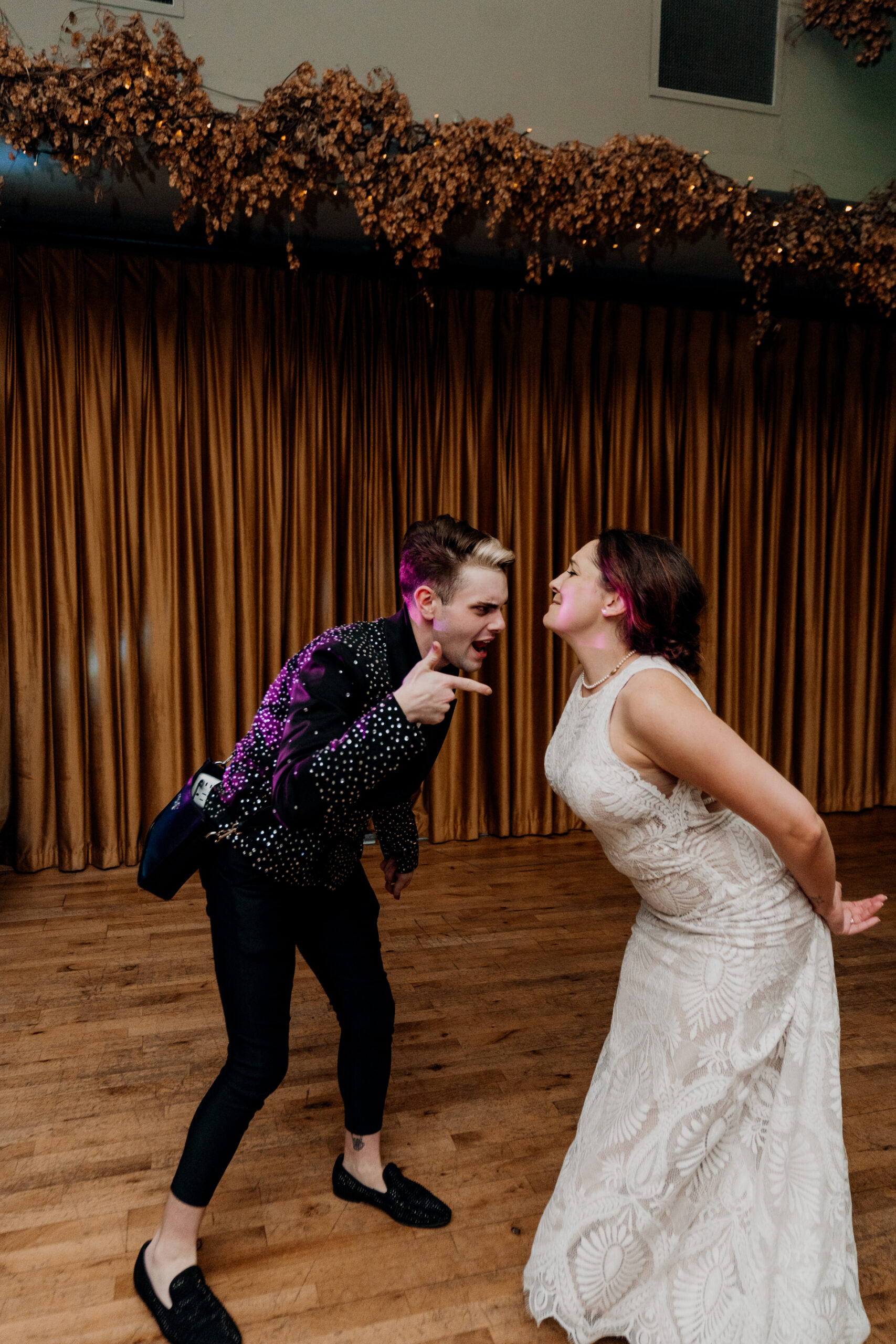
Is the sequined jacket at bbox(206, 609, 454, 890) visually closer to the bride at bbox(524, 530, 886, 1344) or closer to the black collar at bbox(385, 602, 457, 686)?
the black collar at bbox(385, 602, 457, 686)

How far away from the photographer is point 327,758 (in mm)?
1454

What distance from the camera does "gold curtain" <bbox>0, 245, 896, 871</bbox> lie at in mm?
4355

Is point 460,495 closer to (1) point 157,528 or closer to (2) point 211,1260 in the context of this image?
(1) point 157,528

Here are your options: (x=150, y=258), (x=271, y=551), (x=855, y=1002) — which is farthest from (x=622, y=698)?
(x=150, y=258)

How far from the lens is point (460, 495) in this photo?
496 cm

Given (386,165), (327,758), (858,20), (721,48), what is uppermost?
(858,20)

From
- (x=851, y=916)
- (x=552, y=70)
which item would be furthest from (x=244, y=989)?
(x=552, y=70)

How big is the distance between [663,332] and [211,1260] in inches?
190

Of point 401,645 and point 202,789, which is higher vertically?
point 401,645

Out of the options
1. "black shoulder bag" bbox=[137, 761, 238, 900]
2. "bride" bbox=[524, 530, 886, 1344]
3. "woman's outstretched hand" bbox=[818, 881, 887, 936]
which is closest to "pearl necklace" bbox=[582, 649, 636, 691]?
"bride" bbox=[524, 530, 886, 1344]

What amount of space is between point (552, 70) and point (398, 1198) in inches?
155

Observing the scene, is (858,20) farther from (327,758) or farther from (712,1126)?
(712,1126)

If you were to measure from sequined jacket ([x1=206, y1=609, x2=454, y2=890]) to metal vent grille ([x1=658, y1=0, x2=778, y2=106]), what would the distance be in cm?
338

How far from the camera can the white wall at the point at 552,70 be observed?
3.40 m
